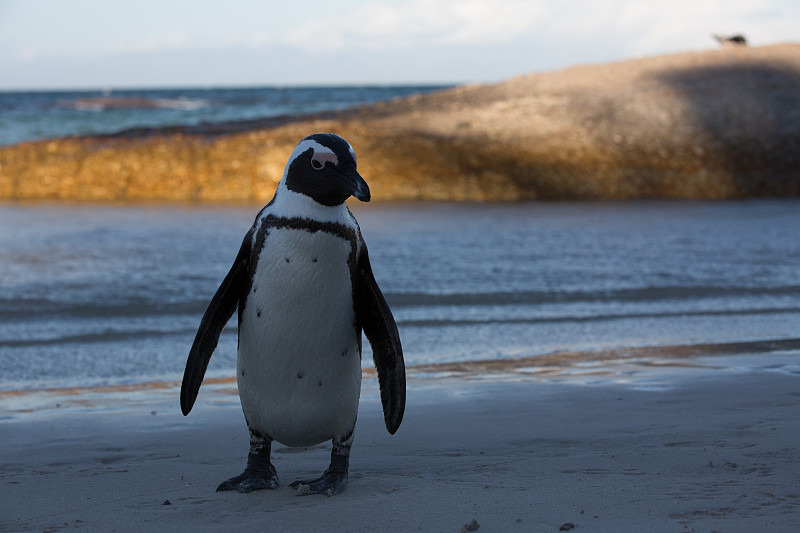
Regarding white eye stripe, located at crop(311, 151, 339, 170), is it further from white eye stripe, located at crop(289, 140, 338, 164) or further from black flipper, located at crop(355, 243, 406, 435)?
black flipper, located at crop(355, 243, 406, 435)

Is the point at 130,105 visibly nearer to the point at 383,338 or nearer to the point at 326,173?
the point at 383,338

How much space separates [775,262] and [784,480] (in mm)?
5812

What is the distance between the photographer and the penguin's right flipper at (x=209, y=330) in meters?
2.79

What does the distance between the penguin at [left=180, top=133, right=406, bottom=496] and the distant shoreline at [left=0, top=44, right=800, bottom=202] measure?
8.91 meters

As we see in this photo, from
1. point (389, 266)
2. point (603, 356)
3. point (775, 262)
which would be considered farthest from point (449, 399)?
point (775, 262)

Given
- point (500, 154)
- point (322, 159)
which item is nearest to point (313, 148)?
point (322, 159)

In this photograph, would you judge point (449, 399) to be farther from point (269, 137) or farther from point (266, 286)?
point (269, 137)

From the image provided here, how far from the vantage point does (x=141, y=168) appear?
39.7ft

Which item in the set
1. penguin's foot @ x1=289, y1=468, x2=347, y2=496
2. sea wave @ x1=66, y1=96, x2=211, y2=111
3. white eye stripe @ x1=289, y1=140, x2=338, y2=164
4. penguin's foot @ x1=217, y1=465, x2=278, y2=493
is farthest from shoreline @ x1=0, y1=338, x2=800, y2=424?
sea wave @ x1=66, y1=96, x2=211, y2=111

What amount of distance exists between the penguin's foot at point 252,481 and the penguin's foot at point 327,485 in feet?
0.28

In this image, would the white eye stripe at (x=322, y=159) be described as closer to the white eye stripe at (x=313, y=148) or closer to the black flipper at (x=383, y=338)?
the white eye stripe at (x=313, y=148)

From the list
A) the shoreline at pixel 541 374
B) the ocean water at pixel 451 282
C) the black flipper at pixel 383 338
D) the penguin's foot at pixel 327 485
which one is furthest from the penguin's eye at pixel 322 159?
the ocean water at pixel 451 282

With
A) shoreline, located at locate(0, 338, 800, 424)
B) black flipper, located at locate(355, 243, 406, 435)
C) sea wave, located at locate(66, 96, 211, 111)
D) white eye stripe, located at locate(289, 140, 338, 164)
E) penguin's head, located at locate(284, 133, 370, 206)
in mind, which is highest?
sea wave, located at locate(66, 96, 211, 111)

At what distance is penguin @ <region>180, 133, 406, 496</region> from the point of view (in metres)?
2.60
